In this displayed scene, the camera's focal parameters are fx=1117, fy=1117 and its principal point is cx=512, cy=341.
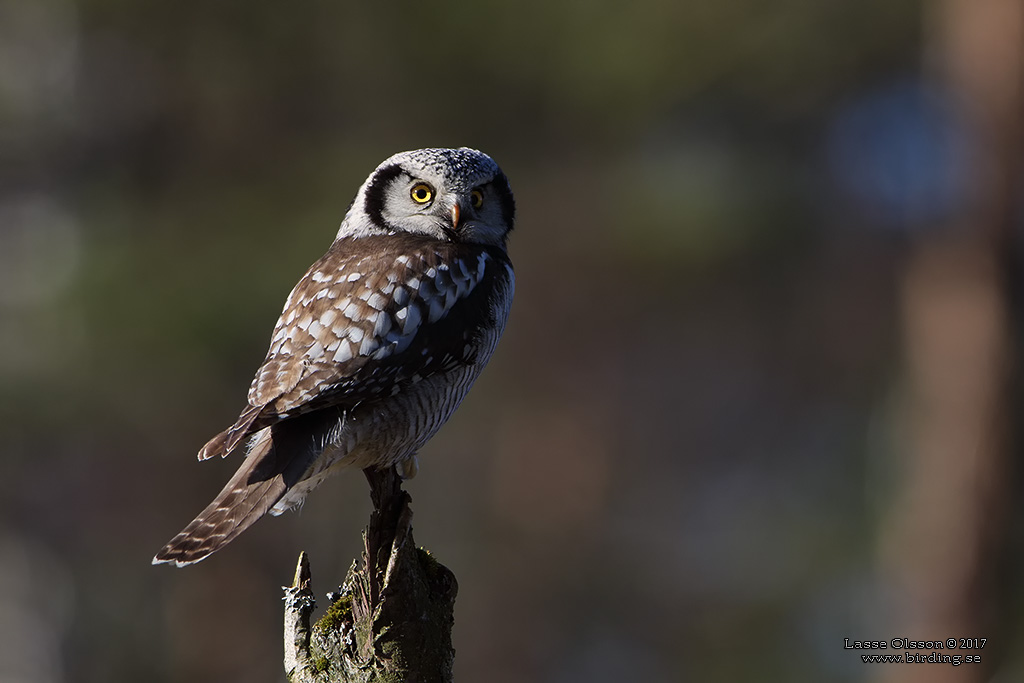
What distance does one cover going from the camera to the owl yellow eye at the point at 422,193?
3951 mm

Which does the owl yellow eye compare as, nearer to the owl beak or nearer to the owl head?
the owl head

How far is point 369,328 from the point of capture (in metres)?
3.21

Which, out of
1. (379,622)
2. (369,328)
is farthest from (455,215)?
(379,622)

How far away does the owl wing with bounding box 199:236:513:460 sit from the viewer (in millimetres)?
3064

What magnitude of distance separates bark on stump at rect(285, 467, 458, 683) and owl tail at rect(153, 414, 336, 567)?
0.71 feet

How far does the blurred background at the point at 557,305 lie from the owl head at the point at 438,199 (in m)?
4.31

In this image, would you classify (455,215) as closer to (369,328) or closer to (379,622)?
(369,328)

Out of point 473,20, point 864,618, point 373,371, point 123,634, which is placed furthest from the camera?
point 123,634

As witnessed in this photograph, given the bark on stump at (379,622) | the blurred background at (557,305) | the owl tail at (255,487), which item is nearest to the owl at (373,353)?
the owl tail at (255,487)

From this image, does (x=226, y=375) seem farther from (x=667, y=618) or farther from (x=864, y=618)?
(x=667, y=618)

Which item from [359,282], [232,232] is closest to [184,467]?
[232,232]

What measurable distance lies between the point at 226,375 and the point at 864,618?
18.8 ft

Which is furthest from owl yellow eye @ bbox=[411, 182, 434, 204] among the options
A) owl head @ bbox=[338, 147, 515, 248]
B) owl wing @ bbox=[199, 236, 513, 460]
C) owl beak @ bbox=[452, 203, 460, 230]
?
owl wing @ bbox=[199, 236, 513, 460]

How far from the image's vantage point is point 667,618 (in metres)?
14.5
